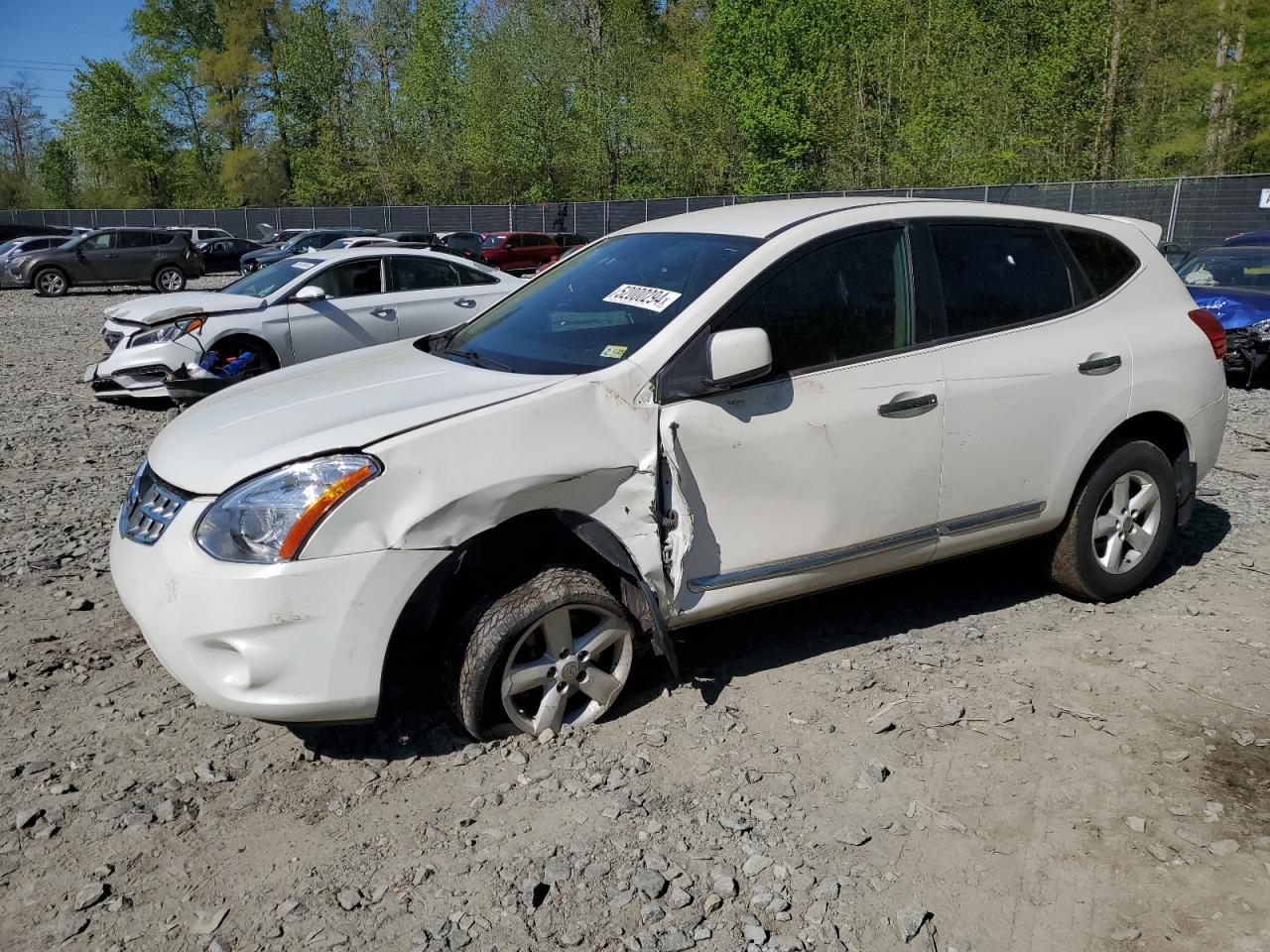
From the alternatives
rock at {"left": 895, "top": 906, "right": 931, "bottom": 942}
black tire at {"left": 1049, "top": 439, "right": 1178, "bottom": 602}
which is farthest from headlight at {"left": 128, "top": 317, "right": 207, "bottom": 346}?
rock at {"left": 895, "top": 906, "right": 931, "bottom": 942}

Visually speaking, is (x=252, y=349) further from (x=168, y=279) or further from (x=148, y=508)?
(x=168, y=279)

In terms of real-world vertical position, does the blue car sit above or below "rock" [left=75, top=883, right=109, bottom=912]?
above

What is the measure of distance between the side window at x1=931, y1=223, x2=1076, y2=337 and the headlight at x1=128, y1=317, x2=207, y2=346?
760 cm

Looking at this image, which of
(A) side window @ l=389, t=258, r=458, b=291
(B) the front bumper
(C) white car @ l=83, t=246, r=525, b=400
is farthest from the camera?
(A) side window @ l=389, t=258, r=458, b=291

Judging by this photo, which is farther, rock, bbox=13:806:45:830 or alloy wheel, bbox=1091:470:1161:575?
alloy wheel, bbox=1091:470:1161:575

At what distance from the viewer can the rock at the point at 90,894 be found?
274 cm

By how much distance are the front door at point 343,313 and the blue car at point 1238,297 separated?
8075 mm

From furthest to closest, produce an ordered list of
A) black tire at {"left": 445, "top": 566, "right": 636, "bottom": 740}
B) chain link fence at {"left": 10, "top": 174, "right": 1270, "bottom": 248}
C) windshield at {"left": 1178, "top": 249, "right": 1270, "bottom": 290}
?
chain link fence at {"left": 10, "top": 174, "right": 1270, "bottom": 248} < windshield at {"left": 1178, "top": 249, "right": 1270, "bottom": 290} < black tire at {"left": 445, "top": 566, "right": 636, "bottom": 740}

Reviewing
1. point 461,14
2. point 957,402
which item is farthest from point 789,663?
point 461,14

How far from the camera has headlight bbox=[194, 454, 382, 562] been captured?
9.80ft

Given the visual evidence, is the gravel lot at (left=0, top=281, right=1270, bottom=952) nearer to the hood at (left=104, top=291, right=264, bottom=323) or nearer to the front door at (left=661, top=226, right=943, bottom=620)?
the front door at (left=661, top=226, right=943, bottom=620)

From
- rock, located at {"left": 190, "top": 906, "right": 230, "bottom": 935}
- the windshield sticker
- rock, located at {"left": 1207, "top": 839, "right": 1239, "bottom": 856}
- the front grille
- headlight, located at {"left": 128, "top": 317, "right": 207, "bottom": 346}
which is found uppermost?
Answer: the windshield sticker

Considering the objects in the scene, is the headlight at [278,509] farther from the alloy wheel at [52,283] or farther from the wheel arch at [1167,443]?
the alloy wheel at [52,283]

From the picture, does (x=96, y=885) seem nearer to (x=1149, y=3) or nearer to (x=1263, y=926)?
(x=1263, y=926)
